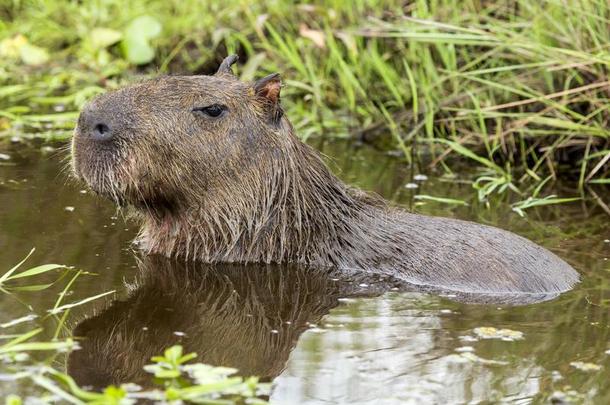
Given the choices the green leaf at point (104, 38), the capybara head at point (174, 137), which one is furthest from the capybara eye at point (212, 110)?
the green leaf at point (104, 38)

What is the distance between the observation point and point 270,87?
→ 578cm

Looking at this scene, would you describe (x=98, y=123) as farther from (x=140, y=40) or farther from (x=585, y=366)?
(x=140, y=40)

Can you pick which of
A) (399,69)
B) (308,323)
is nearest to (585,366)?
(308,323)

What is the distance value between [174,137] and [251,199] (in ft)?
1.65

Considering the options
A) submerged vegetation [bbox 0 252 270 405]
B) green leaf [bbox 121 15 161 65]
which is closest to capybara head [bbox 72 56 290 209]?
submerged vegetation [bbox 0 252 270 405]

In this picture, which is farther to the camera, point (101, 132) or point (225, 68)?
point (225, 68)

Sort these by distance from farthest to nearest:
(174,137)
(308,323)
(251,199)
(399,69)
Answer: (399,69), (251,199), (174,137), (308,323)

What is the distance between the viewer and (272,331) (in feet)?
16.1

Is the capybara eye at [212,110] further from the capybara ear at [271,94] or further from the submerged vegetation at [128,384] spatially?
the submerged vegetation at [128,384]

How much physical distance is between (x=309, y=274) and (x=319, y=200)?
410 mm

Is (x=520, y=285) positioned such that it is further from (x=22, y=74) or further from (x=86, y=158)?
(x=22, y=74)

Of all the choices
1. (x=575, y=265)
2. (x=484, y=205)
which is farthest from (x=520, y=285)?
(x=484, y=205)

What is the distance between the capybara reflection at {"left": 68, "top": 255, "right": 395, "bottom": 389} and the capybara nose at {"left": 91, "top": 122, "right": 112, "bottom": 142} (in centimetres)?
67

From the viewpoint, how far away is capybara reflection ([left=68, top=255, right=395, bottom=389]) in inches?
174
